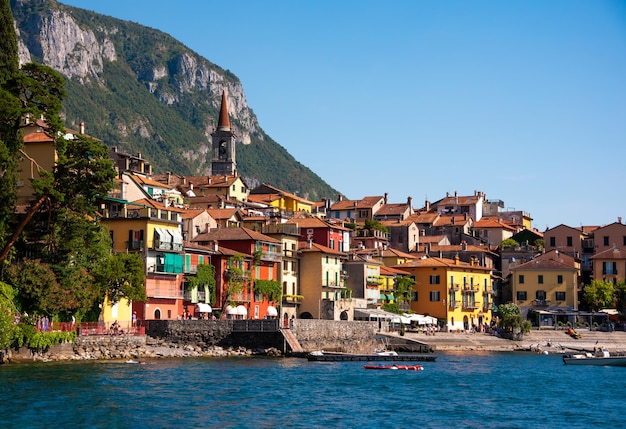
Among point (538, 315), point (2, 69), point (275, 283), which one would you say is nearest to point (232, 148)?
point (538, 315)

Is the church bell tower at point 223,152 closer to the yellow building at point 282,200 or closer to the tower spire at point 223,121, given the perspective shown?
the tower spire at point 223,121

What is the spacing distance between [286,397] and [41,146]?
3129 cm

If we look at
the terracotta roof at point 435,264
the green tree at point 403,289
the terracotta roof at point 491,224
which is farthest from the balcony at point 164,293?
the terracotta roof at point 491,224

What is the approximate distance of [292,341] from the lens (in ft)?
249

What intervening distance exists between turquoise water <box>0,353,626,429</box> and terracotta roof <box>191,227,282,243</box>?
2031 cm

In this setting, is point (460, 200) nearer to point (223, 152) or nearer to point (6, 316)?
point (223, 152)

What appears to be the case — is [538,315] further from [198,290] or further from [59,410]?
[59,410]

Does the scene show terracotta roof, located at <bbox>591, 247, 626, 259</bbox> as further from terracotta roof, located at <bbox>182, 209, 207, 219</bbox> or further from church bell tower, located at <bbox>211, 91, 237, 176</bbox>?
A: church bell tower, located at <bbox>211, 91, 237, 176</bbox>

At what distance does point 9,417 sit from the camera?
39.2 metres

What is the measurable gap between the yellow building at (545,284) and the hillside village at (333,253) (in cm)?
12

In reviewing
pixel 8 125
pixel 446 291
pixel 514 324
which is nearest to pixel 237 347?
pixel 8 125

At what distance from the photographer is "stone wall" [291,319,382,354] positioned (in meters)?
78.2

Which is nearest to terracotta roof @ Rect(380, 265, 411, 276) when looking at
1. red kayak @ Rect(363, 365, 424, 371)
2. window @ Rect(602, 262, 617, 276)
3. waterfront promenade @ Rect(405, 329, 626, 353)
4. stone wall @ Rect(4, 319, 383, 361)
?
waterfront promenade @ Rect(405, 329, 626, 353)

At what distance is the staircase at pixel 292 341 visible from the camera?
247 ft
